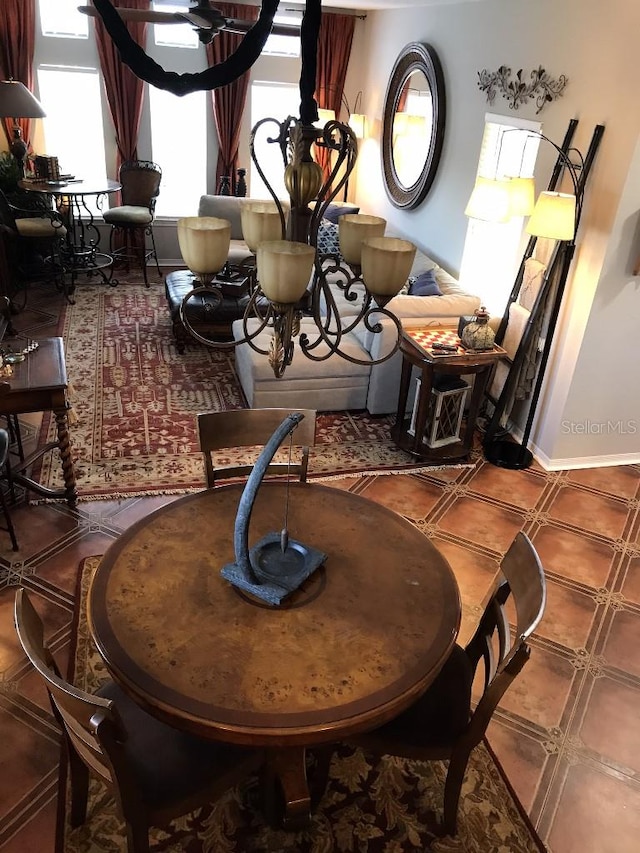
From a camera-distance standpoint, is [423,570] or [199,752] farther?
[423,570]

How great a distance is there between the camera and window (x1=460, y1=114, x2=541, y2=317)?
13.9ft

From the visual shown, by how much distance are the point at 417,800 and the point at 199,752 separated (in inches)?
33.3

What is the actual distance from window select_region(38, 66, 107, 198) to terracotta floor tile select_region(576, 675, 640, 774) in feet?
20.6

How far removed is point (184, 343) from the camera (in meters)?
5.22

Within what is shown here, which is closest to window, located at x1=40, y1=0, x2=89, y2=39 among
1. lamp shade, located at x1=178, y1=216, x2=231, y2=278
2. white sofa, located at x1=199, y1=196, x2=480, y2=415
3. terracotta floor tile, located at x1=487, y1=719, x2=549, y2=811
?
white sofa, located at x1=199, y1=196, x2=480, y2=415

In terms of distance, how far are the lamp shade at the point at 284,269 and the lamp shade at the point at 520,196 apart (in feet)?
8.34

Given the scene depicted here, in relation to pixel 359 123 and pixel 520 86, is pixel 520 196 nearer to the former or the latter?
pixel 520 86

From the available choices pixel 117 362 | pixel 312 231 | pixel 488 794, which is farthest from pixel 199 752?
pixel 117 362

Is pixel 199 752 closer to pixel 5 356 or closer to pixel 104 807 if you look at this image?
pixel 104 807

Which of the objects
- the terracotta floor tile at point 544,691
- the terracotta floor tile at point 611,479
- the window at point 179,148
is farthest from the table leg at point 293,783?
the window at point 179,148

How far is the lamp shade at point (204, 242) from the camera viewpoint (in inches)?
60.1

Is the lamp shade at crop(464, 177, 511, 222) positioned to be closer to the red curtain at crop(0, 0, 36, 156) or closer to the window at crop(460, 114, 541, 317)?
the window at crop(460, 114, 541, 317)

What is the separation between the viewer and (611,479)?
3994mm

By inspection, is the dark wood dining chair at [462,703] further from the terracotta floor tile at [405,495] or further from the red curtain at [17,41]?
the red curtain at [17,41]
